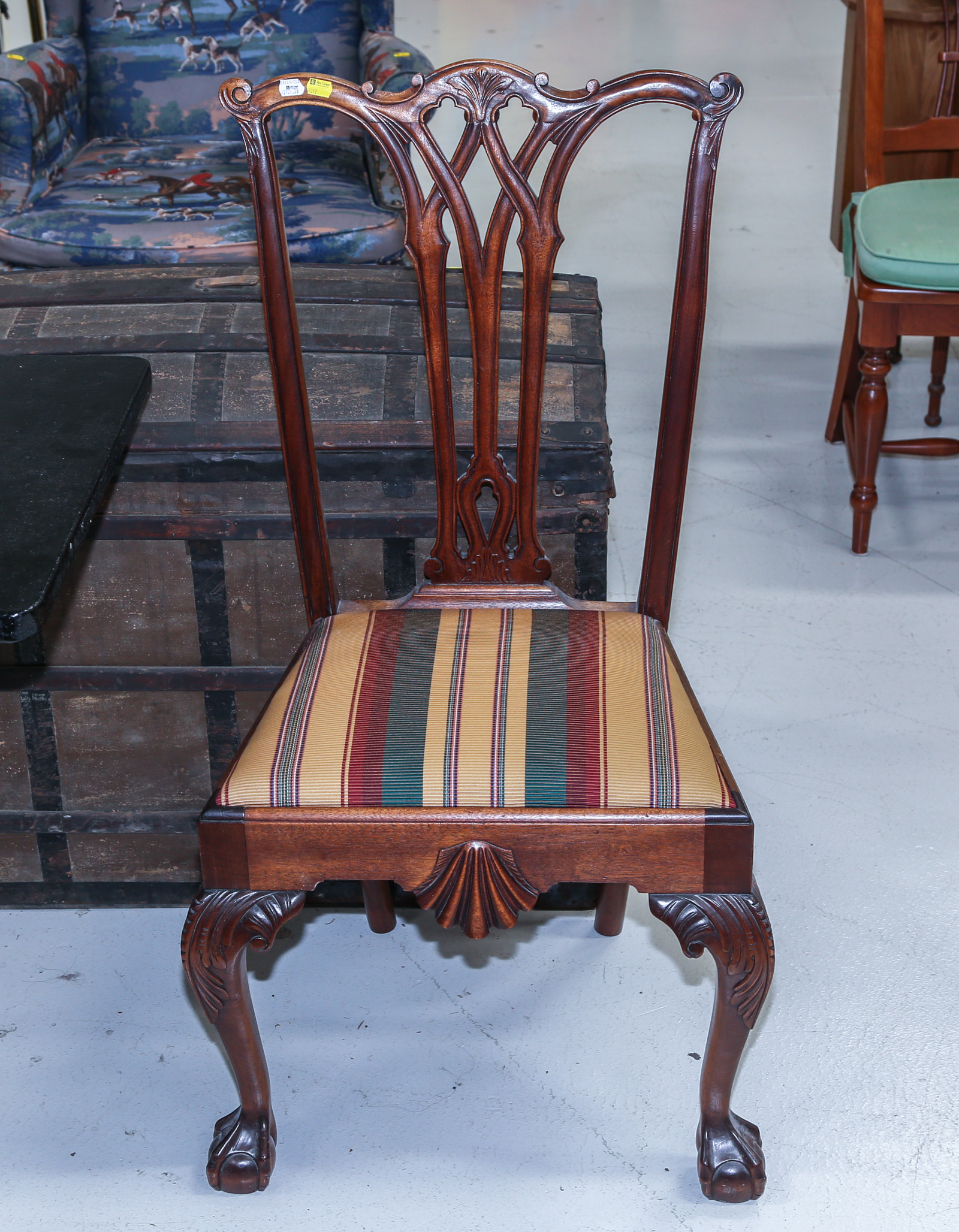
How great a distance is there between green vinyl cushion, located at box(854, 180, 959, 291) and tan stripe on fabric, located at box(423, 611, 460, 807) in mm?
1375

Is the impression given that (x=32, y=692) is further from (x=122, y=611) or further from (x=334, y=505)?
(x=334, y=505)

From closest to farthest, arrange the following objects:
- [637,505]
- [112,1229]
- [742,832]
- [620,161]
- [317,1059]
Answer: [742,832]
[112,1229]
[317,1059]
[637,505]
[620,161]

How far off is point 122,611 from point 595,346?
74cm

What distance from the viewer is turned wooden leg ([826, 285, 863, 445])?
9.39 feet

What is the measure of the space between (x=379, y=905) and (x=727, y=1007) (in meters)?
0.58

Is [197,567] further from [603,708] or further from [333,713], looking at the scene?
[603,708]

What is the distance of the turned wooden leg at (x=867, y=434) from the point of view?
253 centimetres

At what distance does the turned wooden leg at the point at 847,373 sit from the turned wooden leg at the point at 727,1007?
1.87 meters

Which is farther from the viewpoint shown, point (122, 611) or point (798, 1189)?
point (122, 611)

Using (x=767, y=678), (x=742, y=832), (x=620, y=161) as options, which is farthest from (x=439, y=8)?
(x=742, y=832)

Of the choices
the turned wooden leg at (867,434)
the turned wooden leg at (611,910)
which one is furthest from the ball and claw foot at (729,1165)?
the turned wooden leg at (867,434)

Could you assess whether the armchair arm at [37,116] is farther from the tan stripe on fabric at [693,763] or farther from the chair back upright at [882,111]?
the tan stripe on fabric at [693,763]

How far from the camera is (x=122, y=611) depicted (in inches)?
66.4

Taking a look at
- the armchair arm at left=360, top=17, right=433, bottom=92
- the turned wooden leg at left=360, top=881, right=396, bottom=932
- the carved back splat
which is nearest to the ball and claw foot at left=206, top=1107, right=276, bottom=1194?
the turned wooden leg at left=360, top=881, right=396, bottom=932
